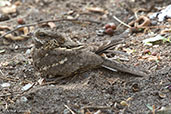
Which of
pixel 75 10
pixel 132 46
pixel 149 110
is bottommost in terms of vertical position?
pixel 149 110

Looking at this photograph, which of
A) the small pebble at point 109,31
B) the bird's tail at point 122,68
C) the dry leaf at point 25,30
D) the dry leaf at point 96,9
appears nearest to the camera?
the bird's tail at point 122,68

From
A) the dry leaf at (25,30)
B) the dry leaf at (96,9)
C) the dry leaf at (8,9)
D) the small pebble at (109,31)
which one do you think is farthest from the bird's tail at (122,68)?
the dry leaf at (8,9)

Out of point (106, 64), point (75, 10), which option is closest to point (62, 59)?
point (106, 64)

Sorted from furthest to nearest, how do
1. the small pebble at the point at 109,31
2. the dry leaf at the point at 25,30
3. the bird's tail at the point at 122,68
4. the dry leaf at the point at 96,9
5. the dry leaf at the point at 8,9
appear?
1. the dry leaf at the point at 8,9
2. the dry leaf at the point at 96,9
3. the dry leaf at the point at 25,30
4. the small pebble at the point at 109,31
5. the bird's tail at the point at 122,68

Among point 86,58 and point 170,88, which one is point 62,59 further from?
point 170,88

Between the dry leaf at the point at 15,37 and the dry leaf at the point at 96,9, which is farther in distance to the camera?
the dry leaf at the point at 96,9

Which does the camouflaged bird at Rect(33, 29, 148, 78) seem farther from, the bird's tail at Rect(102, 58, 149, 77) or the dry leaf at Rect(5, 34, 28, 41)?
the dry leaf at Rect(5, 34, 28, 41)

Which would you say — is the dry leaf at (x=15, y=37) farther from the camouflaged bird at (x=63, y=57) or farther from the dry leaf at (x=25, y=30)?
the camouflaged bird at (x=63, y=57)

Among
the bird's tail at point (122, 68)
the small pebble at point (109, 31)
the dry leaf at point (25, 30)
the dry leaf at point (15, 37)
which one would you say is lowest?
the bird's tail at point (122, 68)
